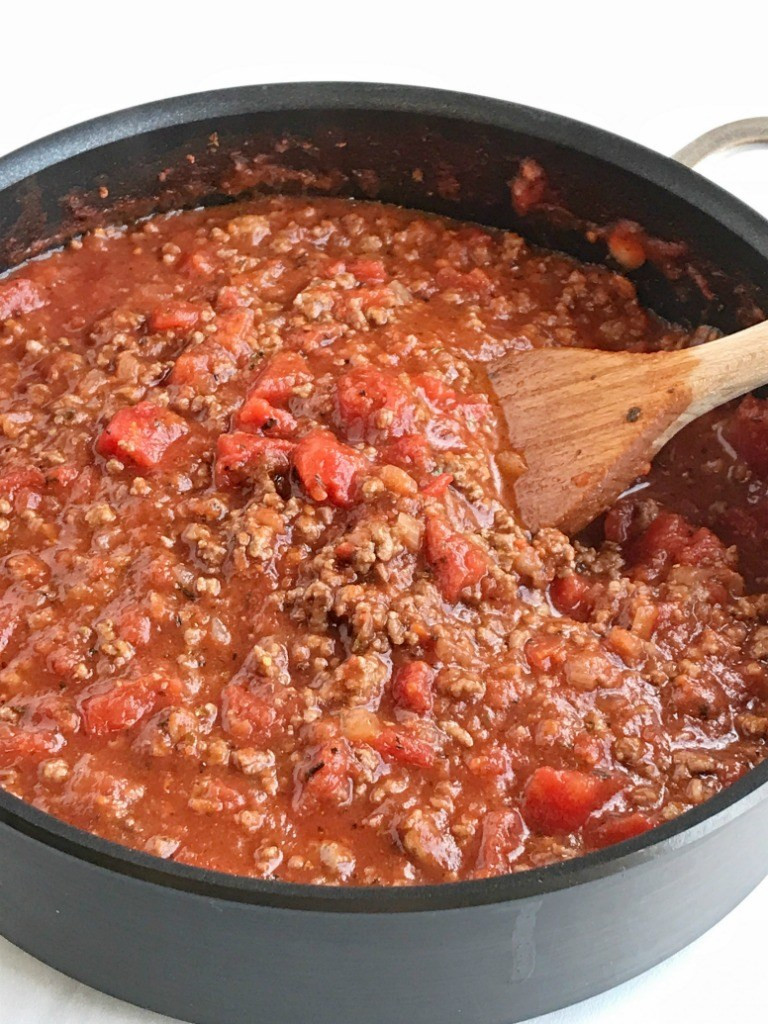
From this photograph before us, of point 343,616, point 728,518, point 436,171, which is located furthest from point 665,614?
point 436,171

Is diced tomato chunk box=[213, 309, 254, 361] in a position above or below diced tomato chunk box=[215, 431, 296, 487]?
above

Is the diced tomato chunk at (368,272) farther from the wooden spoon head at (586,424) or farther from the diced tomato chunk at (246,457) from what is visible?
the diced tomato chunk at (246,457)

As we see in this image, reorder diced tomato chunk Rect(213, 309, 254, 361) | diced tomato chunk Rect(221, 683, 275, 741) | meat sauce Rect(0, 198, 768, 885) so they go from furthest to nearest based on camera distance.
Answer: diced tomato chunk Rect(213, 309, 254, 361)
diced tomato chunk Rect(221, 683, 275, 741)
meat sauce Rect(0, 198, 768, 885)

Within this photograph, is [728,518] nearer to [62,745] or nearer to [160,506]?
[160,506]

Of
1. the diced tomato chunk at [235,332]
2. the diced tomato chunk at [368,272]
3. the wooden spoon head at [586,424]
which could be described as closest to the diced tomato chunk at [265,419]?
the diced tomato chunk at [235,332]

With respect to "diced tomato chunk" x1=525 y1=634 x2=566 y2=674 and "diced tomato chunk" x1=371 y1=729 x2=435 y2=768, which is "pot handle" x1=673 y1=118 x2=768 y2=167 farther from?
"diced tomato chunk" x1=371 y1=729 x2=435 y2=768

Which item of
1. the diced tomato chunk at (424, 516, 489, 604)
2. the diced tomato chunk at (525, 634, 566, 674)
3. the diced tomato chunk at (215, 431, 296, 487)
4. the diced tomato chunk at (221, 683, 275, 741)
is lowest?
the diced tomato chunk at (221, 683, 275, 741)

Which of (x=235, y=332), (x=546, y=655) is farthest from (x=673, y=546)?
(x=235, y=332)

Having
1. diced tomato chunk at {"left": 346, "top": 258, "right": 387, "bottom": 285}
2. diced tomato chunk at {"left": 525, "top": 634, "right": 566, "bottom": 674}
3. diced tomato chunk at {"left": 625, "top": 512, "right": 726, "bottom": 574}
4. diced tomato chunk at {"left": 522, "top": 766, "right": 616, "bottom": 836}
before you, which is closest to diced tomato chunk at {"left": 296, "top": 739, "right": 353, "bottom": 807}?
diced tomato chunk at {"left": 522, "top": 766, "right": 616, "bottom": 836}
